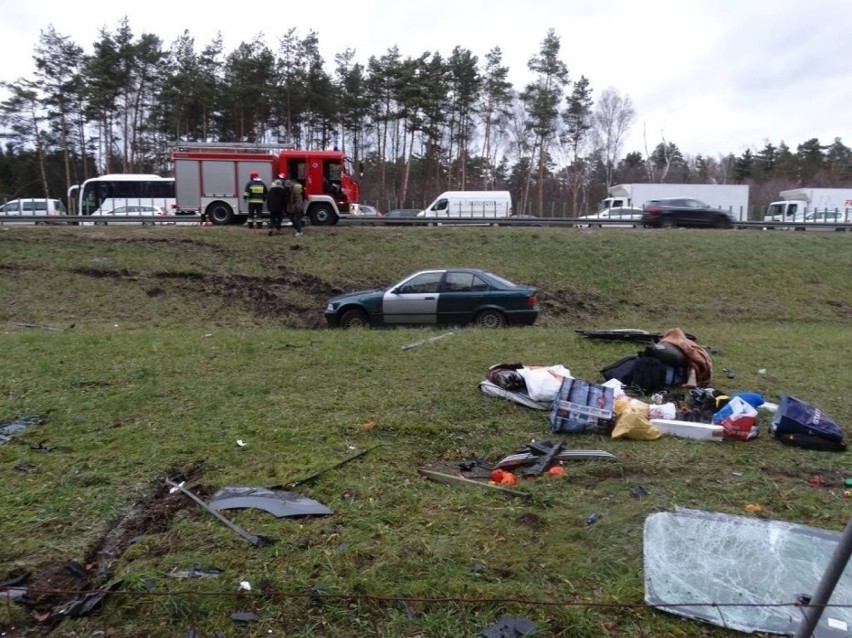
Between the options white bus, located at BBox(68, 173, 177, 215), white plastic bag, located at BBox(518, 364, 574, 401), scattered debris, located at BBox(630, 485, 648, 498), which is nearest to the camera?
scattered debris, located at BBox(630, 485, 648, 498)

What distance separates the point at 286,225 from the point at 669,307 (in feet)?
42.7

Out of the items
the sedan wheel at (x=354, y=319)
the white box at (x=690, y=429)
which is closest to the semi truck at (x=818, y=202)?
the sedan wheel at (x=354, y=319)

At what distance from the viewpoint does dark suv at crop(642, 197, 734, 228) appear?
25.1 metres

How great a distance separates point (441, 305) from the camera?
1290 cm

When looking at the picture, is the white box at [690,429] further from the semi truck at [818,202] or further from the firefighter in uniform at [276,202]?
the semi truck at [818,202]

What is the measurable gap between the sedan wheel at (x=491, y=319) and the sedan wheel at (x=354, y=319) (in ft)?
7.55

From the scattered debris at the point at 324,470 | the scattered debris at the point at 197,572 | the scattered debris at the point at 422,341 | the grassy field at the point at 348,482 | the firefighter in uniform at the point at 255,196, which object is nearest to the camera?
the grassy field at the point at 348,482

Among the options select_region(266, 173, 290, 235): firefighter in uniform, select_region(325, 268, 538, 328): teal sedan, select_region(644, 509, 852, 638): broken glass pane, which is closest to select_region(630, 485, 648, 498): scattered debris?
select_region(644, 509, 852, 638): broken glass pane

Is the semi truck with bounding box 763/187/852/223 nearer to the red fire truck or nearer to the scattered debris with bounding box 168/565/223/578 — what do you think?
the red fire truck

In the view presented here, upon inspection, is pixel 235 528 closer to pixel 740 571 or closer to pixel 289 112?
pixel 740 571

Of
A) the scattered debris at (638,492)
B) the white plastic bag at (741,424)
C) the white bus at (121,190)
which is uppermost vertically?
the white bus at (121,190)

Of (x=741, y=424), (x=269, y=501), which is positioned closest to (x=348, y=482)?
(x=269, y=501)

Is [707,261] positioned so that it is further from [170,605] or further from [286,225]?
[170,605]

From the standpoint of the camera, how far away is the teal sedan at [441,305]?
12898 mm
